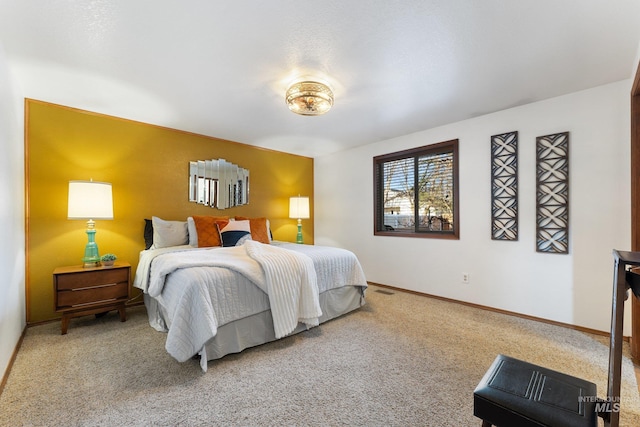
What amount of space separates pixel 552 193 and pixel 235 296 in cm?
315

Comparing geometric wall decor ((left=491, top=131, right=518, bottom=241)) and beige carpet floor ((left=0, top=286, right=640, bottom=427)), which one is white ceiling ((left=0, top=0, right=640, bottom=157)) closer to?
geometric wall decor ((left=491, top=131, right=518, bottom=241))

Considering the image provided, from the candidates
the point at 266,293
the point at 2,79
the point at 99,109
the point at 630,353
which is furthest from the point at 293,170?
the point at 630,353

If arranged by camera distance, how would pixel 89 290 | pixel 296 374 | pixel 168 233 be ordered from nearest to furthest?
1. pixel 296 374
2. pixel 89 290
3. pixel 168 233

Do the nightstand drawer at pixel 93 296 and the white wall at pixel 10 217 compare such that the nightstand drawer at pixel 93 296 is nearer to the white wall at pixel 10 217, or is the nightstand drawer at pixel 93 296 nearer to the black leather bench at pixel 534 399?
the white wall at pixel 10 217

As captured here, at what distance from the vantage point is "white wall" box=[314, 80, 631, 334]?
8.30ft

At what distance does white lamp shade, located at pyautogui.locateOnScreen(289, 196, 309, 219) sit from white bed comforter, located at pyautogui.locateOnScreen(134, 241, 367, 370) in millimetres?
1957

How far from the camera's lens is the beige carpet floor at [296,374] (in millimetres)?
1542

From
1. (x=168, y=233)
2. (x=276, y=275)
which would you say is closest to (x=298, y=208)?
(x=168, y=233)

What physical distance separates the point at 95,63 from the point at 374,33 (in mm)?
2128

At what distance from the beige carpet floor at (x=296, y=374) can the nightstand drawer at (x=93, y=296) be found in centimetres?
26

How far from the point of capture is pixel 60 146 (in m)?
3.00

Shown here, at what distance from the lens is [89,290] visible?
2.69m

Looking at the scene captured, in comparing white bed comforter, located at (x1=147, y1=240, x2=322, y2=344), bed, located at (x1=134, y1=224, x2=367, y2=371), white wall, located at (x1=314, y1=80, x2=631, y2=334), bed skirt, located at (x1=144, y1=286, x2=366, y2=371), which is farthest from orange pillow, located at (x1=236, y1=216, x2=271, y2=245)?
white wall, located at (x1=314, y1=80, x2=631, y2=334)

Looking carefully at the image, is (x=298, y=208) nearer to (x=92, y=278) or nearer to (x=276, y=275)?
(x=276, y=275)
